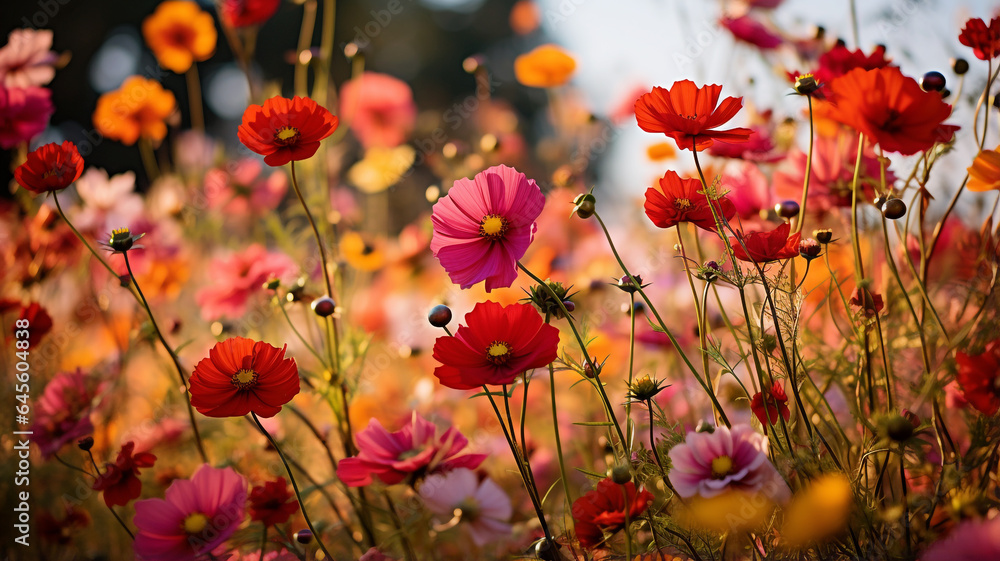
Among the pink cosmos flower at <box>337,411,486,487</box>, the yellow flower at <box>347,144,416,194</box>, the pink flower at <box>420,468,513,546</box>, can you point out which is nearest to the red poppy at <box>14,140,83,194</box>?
the pink cosmos flower at <box>337,411,486,487</box>

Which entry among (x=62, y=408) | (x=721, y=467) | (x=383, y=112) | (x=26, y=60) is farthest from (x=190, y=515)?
(x=383, y=112)

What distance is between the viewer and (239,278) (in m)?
0.94

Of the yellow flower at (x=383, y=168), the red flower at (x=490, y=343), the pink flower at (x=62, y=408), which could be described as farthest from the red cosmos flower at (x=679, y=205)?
the yellow flower at (x=383, y=168)

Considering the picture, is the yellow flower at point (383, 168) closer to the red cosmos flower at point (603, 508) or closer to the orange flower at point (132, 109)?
the orange flower at point (132, 109)

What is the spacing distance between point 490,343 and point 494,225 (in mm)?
111

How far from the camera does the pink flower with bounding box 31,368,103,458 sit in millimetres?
758

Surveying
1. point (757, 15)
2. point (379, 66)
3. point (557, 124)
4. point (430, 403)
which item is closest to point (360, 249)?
point (430, 403)

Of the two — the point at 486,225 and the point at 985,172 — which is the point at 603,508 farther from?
the point at 985,172

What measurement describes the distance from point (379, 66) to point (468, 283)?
5927 millimetres

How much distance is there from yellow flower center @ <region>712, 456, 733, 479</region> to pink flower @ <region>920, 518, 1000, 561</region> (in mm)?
134

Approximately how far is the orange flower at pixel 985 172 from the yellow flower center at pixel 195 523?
768 millimetres

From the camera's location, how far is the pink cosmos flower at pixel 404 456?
561mm

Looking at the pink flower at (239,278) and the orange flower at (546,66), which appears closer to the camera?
the pink flower at (239,278)

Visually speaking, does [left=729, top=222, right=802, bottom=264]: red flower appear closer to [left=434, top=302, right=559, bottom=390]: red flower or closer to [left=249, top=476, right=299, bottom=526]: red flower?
[left=434, top=302, right=559, bottom=390]: red flower
